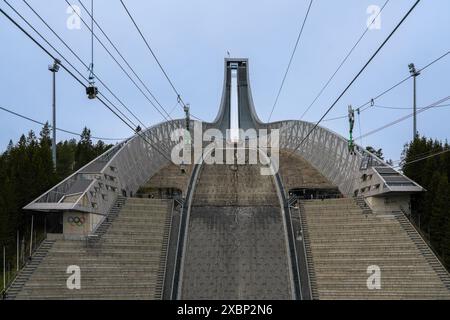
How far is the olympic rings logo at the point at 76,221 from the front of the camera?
92.7 ft

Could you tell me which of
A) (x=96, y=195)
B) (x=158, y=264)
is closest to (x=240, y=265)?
(x=158, y=264)

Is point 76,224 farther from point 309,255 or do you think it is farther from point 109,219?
point 309,255

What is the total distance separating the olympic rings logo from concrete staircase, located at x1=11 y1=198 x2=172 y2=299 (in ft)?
3.93

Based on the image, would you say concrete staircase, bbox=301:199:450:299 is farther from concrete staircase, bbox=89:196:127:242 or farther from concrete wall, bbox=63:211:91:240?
concrete wall, bbox=63:211:91:240

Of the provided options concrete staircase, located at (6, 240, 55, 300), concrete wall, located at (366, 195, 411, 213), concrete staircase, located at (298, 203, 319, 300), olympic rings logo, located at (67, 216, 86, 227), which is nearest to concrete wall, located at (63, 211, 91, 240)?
olympic rings logo, located at (67, 216, 86, 227)

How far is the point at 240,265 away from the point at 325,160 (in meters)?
19.6

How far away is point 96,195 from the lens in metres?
30.0

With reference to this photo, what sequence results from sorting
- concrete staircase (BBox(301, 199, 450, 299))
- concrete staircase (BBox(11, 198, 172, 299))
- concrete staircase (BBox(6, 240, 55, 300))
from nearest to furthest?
concrete staircase (BBox(6, 240, 55, 300)) < concrete staircase (BBox(11, 198, 172, 299)) < concrete staircase (BBox(301, 199, 450, 299))

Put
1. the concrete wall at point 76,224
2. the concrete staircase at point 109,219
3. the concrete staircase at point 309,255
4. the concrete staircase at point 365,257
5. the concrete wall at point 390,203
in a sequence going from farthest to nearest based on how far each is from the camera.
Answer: the concrete wall at point 390,203 < the concrete staircase at point 109,219 < the concrete wall at point 76,224 < the concrete staircase at point 309,255 < the concrete staircase at point 365,257

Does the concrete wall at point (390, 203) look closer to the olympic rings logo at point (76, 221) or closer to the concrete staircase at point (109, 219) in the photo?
the concrete staircase at point (109, 219)

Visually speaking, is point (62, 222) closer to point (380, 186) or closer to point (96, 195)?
point (96, 195)

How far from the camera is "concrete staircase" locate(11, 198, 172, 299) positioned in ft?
76.4

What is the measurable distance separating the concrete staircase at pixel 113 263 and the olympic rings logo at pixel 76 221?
1197mm

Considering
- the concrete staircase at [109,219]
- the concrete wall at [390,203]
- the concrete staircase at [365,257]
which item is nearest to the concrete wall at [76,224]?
the concrete staircase at [109,219]
